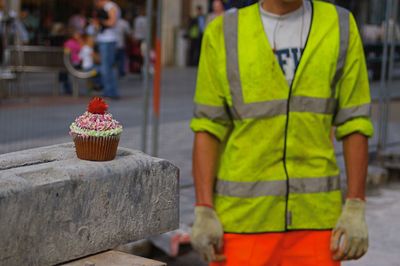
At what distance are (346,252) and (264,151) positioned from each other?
418 mm

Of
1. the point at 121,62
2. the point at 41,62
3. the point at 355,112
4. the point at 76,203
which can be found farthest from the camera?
the point at 121,62

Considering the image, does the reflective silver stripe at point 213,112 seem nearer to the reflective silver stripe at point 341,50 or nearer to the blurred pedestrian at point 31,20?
the reflective silver stripe at point 341,50

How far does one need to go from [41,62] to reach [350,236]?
12385 mm

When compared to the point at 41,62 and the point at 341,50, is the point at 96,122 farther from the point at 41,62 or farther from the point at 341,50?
the point at 41,62

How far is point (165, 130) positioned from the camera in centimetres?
1028

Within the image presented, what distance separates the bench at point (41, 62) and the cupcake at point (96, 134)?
1165cm

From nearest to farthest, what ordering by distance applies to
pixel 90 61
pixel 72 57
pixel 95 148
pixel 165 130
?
1. pixel 95 148
2. pixel 165 130
3. pixel 90 61
4. pixel 72 57

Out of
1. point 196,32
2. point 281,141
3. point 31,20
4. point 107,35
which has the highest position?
point 281,141

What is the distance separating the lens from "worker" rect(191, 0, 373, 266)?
276cm

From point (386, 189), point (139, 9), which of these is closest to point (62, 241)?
point (386, 189)

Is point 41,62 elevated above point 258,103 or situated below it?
below

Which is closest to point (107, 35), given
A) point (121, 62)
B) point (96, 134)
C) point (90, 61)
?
point (90, 61)

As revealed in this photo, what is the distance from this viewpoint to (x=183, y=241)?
5.49m

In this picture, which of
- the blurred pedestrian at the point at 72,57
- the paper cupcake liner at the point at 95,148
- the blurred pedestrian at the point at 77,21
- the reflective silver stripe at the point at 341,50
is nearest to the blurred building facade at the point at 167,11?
the blurred pedestrian at the point at 77,21
